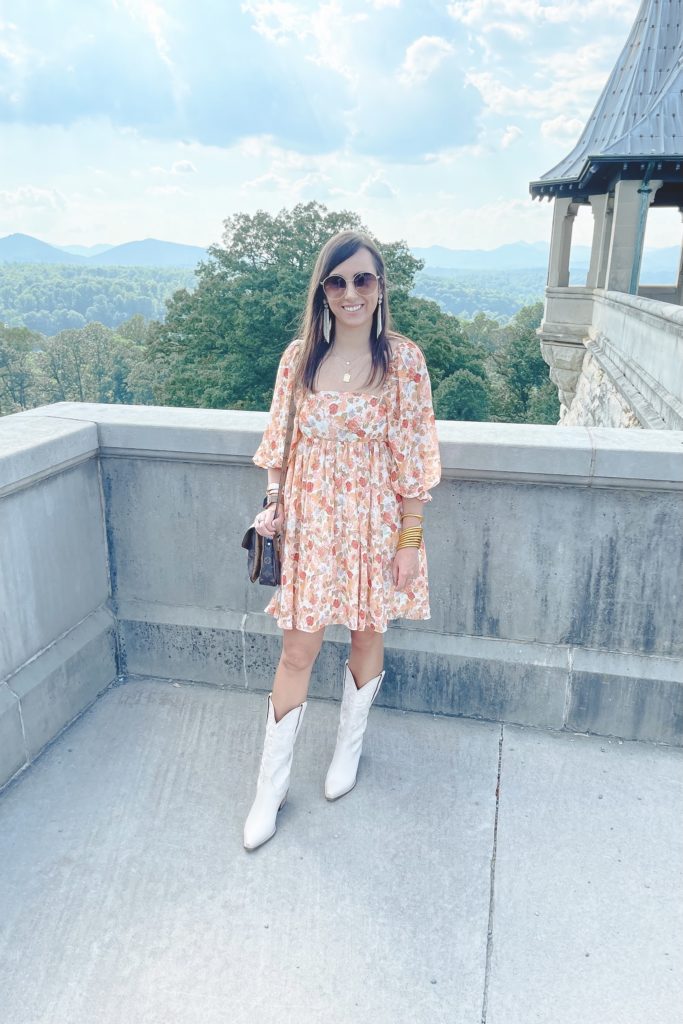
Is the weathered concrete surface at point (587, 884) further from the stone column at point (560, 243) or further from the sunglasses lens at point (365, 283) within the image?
the stone column at point (560, 243)

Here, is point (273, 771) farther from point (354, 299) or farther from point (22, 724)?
point (354, 299)

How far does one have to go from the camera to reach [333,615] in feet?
8.55

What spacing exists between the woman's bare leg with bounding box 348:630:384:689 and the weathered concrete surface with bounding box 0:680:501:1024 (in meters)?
0.41

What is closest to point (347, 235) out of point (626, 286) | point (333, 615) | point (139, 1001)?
point (333, 615)

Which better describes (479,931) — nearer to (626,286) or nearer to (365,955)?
(365,955)

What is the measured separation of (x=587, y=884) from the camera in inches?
95.8

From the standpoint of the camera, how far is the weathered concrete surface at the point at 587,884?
207 centimetres

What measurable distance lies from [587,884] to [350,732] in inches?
35.7

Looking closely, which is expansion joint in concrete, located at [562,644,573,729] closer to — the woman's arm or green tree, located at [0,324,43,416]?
the woman's arm

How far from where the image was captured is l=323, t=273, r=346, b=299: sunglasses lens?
2.41 m

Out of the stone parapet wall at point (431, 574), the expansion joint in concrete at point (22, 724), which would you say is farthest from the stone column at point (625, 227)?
the expansion joint in concrete at point (22, 724)

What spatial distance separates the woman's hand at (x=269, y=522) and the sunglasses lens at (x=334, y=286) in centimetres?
69

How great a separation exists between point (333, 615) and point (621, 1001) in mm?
1311

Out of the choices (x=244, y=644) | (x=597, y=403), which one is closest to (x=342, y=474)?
(x=244, y=644)
